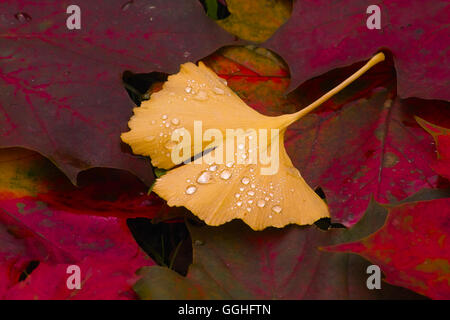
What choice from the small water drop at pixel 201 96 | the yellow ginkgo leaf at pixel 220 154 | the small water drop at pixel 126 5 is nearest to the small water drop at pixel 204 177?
the yellow ginkgo leaf at pixel 220 154

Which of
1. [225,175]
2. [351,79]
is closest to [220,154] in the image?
[225,175]

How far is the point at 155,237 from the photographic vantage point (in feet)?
2.62

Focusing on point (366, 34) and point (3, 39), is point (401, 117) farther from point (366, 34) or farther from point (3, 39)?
point (3, 39)

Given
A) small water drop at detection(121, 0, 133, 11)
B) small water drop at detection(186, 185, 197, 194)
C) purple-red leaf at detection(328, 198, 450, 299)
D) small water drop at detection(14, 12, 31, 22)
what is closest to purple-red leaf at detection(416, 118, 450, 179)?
purple-red leaf at detection(328, 198, 450, 299)

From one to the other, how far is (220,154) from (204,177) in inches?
1.5

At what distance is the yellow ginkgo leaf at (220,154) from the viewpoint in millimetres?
629

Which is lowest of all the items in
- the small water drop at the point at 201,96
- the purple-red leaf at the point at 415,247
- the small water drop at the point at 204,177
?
the purple-red leaf at the point at 415,247

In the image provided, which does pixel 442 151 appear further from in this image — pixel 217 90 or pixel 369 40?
pixel 217 90

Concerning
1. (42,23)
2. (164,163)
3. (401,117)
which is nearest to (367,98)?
(401,117)

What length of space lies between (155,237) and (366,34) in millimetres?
441

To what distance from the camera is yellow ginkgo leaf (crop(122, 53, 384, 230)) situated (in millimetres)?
629

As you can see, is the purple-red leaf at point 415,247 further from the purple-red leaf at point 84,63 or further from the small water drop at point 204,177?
the purple-red leaf at point 84,63

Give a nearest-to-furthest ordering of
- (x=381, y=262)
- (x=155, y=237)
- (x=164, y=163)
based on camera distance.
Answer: (x=381, y=262) → (x=164, y=163) → (x=155, y=237)

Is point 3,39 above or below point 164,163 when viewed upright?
above
